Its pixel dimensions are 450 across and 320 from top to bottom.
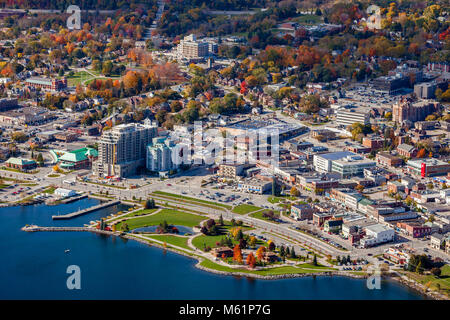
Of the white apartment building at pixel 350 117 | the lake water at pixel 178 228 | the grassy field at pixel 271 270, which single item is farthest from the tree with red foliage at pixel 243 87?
the grassy field at pixel 271 270

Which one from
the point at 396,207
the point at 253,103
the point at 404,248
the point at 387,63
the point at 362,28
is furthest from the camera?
the point at 362,28

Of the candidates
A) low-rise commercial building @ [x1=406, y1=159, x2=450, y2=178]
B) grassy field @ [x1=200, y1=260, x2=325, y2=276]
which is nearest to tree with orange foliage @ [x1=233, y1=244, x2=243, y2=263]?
grassy field @ [x1=200, y1=260, x2=325, y2=276]

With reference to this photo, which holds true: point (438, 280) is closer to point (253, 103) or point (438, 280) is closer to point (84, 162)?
point (84, 162)

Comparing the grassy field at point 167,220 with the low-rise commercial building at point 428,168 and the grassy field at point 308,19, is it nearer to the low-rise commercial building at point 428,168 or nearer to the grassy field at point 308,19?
the low-rise commercial building at point 428,168

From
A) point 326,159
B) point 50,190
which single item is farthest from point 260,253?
point 50,190

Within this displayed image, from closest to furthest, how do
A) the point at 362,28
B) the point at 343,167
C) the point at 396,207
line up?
the point at 396,207, the point at 343,167, the point at 362,28

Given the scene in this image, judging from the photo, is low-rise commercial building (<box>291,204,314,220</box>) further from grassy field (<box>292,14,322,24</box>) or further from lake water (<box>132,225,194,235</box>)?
grassy field (<box>292,14,322,24</box>)

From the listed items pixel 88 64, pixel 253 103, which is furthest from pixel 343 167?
pixel 88 64
